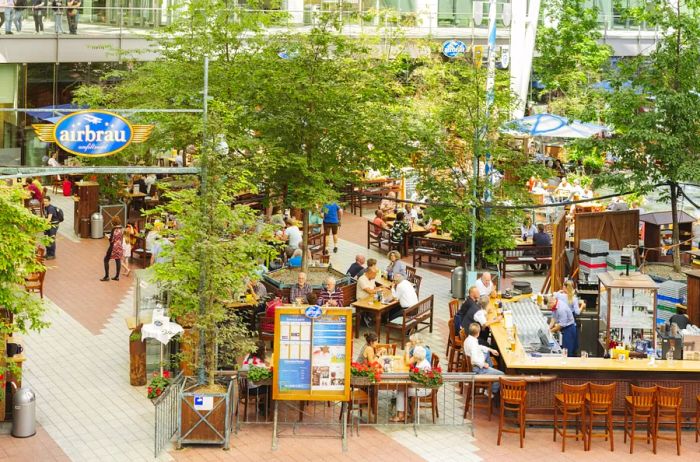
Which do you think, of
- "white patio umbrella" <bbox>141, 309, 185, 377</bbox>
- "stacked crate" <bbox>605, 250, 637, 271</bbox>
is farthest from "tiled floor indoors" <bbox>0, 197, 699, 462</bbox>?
"stacked crate" <bbox>605, 250, 637, 271</bbox>

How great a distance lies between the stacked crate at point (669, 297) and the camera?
24.0 m

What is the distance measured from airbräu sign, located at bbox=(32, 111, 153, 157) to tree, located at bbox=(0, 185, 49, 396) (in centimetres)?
105

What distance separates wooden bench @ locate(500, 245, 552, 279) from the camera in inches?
1128

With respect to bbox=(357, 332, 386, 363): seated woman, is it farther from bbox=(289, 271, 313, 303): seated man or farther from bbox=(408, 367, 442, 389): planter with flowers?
bbox=(289, 271, 313, 303): seated man

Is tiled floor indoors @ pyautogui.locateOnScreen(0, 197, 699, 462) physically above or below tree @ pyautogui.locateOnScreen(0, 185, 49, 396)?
below

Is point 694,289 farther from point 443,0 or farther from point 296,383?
point 443,0

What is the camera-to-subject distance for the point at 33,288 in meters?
25.1

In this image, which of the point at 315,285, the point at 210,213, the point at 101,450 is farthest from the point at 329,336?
the point at 315,285

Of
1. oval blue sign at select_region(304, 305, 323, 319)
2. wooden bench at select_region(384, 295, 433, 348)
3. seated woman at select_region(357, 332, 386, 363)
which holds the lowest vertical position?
wooden bench at select_region(384, 295, 433, 348)

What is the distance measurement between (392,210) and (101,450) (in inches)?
627

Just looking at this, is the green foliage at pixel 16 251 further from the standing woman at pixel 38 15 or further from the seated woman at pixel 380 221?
the standing woman at pixel 38 15

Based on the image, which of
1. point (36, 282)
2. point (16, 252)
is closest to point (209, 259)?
point (16, 252)

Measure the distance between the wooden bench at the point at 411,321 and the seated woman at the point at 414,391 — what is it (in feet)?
11.0

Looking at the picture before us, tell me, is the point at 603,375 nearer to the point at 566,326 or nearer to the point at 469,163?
the point at 566,326
